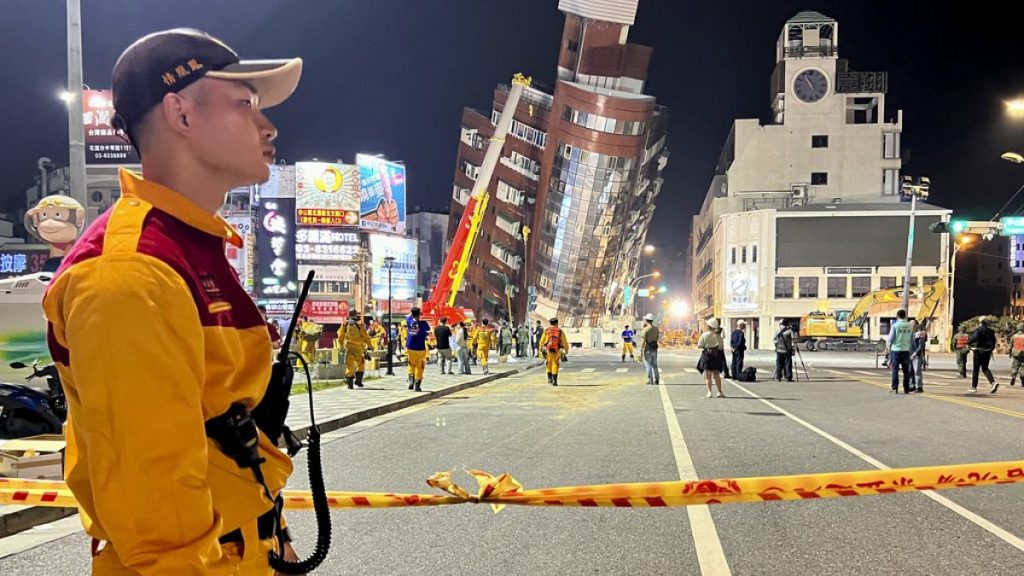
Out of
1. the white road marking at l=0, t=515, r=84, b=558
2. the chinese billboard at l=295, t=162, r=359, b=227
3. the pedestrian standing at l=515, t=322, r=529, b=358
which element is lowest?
the pedestrian standing at l=515, t=322, r=529, b=358

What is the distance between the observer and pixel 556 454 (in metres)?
8.25

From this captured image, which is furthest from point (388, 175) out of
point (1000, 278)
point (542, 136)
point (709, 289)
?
point (1000, 278)

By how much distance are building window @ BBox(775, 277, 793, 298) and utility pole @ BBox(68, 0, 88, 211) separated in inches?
2441

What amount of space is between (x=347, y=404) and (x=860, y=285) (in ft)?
197

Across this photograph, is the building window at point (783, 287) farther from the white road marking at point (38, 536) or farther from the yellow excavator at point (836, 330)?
the white road marking at point (38, 536)

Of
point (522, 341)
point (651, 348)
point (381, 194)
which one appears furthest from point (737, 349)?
point (381, 194)

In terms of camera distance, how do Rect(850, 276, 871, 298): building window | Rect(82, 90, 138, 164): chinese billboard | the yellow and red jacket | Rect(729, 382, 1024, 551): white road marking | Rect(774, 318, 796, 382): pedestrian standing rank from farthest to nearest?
Rect(850, 276, 871, 298): building window
Rect(82, 90, 138, 164): chinese billboard
Rect(774, 318, 796, 382): pedestrian standing
Rect(729, 382, 1024, 551): white road marking
the yellow and red jacket

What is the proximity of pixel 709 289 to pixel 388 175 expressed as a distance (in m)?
39.4

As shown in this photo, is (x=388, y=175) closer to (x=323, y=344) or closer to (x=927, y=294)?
(x=323, y=344)

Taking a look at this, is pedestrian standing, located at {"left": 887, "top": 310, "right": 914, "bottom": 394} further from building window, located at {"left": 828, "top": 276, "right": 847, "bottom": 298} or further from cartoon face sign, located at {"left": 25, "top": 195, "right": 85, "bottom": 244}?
building window, located at {"left": 828, "top": 276, "right": 847, "bottom": 298}

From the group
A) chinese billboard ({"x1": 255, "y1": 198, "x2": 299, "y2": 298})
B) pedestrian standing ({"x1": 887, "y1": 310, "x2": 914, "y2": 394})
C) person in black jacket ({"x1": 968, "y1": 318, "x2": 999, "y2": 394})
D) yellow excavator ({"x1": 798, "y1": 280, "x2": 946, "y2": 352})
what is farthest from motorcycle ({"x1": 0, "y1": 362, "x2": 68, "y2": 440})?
chinese billboard ({"x1": 255, "y1": 198, "x2": 299, "y2": 298})

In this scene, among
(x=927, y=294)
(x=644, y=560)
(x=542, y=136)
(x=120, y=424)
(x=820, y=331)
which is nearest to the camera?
(x=120, y=424)

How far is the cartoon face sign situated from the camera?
9570 mm

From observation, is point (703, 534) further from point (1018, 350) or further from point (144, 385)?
point (1018, 350)
